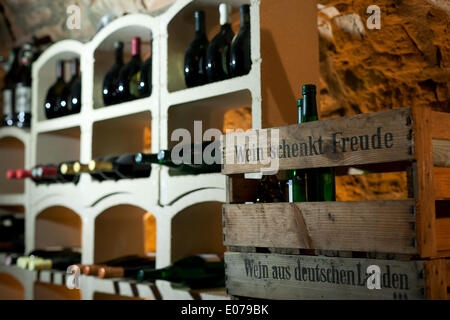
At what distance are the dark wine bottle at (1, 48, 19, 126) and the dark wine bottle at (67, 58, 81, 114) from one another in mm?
353

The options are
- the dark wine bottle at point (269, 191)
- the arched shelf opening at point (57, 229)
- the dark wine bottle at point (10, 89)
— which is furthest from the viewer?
the dark wine bottle at point (10, 89)

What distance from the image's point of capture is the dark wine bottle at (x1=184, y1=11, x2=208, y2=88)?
1.73 metres

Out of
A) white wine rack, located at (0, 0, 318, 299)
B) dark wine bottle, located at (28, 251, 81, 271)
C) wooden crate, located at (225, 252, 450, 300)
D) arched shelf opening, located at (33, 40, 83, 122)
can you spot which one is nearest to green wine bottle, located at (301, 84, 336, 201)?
wooden crate, located at (225, 252, 450, 300)

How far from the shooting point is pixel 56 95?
2432 mm

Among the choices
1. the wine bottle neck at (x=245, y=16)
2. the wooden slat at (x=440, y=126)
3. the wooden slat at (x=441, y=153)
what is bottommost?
the wooden slat at (x=441, y=153)

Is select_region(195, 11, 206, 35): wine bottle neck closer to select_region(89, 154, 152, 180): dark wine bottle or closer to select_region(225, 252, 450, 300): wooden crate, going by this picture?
select_region(89, 154, 152, 180): dark wine bottle

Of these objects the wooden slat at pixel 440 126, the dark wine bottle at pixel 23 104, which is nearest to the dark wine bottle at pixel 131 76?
the dark wine bottle at pixel 23 104

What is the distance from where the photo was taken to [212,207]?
→ 1.82m

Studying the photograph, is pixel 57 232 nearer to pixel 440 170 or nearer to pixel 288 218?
pixel 288 218

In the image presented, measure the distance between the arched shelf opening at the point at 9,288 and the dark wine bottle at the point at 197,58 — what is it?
63.0 inches

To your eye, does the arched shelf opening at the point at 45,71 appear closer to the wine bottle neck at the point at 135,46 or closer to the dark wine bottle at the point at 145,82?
the wine bottle neck at the point at 135,46

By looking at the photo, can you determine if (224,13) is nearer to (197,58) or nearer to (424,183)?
(197,58)

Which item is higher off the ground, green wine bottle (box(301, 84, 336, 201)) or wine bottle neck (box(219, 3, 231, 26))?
wine bottle neck (box(219, 3, 231, 26))

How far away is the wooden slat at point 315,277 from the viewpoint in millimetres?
938
